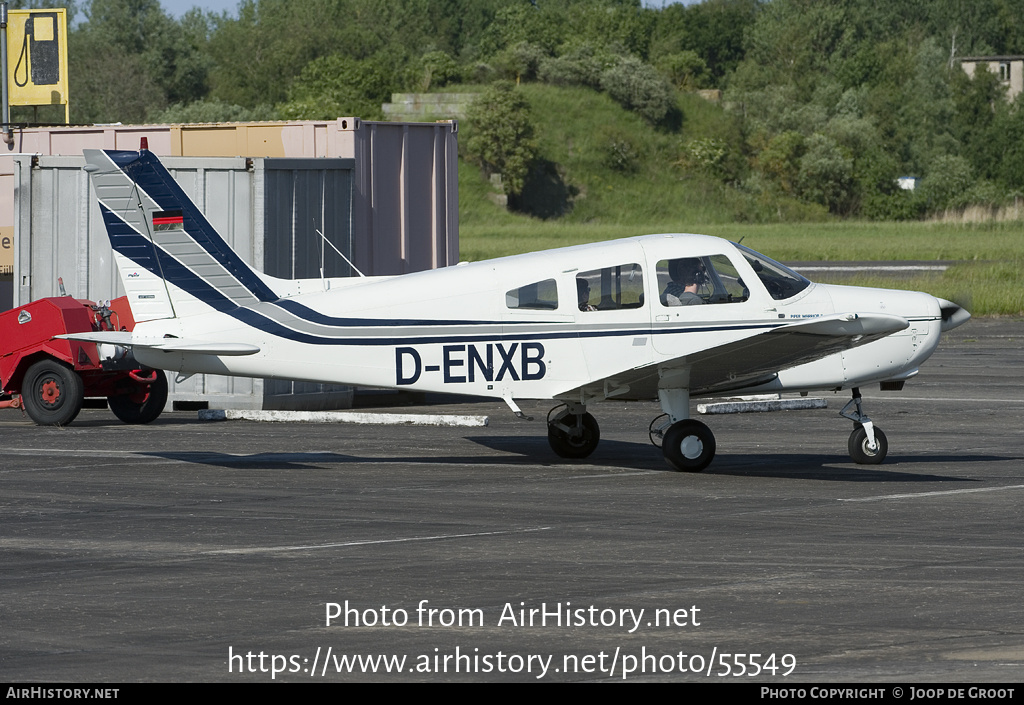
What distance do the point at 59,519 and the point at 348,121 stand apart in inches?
432

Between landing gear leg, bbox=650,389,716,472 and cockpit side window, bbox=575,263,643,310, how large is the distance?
98 cm

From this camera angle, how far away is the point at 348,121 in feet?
70.1

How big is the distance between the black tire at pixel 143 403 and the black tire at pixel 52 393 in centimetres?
68

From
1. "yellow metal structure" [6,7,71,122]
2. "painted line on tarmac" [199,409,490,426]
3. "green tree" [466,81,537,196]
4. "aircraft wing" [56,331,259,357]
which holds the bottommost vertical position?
"painted line on tarmac" [199,409,490,426]

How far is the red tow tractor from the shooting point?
17.5 metres

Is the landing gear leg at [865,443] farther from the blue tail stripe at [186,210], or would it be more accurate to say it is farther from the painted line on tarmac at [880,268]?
the painted line on tarmac at [880,268]

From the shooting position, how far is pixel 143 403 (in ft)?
60.0

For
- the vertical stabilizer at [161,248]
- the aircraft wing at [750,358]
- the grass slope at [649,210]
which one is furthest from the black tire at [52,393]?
the grass slope at [649,210]

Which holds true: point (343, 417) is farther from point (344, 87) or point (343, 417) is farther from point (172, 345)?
point (344, 87)

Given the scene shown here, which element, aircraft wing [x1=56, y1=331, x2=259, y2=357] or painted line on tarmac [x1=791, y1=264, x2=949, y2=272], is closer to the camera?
aircraft wing [x1=56, y1=331, x2=259, y2=357]

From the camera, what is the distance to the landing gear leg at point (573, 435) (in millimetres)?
15156

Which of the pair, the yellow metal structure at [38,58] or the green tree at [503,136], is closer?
the yellow metal structure at [38,58]

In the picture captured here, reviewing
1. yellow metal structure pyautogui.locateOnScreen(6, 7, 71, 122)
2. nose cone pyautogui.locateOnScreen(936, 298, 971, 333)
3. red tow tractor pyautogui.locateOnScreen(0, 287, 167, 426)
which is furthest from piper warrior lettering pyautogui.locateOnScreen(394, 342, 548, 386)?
yellow metal structure pyautogui.locateOnScreen(6, 7, 71, 122)

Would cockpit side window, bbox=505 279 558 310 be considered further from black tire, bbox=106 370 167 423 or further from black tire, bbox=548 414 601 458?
black tire, bbox=106 370 167 423
